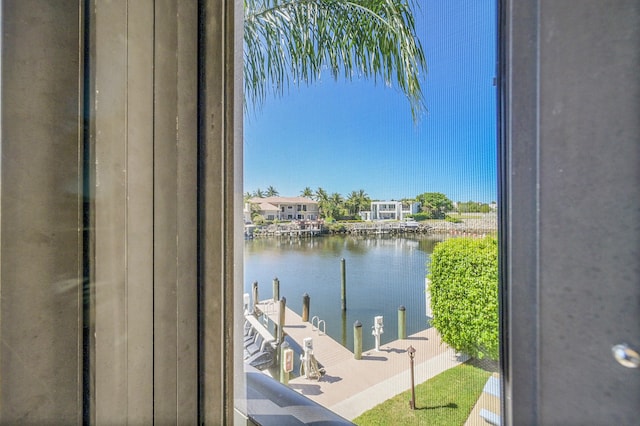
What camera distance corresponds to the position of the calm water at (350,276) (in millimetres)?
601

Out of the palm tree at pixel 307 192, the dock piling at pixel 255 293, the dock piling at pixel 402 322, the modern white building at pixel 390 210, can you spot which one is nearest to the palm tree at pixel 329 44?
the modern white building at pixel 390 210

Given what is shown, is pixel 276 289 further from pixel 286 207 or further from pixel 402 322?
pixel 402 322

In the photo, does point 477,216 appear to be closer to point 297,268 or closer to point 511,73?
point 511,73

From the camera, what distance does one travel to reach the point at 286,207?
91 centimetres

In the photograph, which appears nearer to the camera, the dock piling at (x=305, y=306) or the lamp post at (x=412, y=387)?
the lamp post at (x=412, y=387)

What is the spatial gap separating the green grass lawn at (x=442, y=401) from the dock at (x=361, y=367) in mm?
16

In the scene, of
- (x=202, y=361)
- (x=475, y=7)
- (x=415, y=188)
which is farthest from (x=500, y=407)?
(x=475, y=7)

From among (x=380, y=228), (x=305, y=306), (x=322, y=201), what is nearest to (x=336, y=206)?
(x=322, y=201)

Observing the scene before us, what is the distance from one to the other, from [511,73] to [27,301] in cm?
71

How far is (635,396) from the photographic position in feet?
0.81

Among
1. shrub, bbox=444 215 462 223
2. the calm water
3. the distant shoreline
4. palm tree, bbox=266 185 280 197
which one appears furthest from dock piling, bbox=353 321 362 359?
palm tree, bbox=266 185 280 197

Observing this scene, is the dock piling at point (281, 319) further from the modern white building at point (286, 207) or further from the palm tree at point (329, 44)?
the palm tree at point (329, 44)

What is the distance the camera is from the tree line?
1.69 feet

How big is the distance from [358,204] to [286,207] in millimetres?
268
